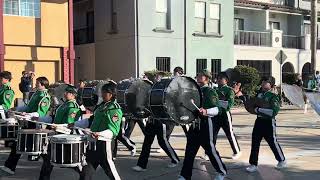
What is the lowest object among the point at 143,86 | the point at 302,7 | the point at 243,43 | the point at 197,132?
the point at 197,132

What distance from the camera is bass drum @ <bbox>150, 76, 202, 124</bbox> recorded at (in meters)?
8.60

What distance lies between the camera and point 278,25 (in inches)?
1433

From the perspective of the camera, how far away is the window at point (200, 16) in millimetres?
28203

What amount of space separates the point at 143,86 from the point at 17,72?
13.9 m

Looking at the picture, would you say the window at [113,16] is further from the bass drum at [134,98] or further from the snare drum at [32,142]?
the snare drum at [32,142]

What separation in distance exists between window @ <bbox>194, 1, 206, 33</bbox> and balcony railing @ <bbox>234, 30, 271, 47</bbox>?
3.85m

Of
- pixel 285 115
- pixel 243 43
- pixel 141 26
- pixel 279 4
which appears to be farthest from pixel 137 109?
pixel 279 4

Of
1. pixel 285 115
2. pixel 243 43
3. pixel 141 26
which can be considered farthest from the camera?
pixel 243 43

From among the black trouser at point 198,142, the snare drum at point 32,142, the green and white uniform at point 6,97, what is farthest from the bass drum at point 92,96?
the black trouser at point 198,142

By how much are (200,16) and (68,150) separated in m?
22.1

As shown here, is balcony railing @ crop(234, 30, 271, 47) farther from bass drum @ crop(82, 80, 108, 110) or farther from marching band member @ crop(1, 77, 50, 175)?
marching band member @ crop(1, 77, 50, 175)

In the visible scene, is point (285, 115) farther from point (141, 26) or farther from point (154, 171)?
point (154, 171)

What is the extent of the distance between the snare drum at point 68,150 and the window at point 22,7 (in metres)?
16.4

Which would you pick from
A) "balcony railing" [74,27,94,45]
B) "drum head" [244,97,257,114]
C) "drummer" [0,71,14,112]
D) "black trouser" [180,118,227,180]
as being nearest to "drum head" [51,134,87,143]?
"black trouser" [180,118,227,180]
